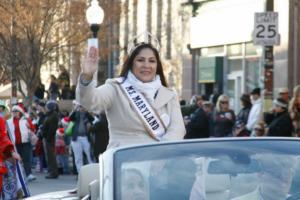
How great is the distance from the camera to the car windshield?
5688 mm

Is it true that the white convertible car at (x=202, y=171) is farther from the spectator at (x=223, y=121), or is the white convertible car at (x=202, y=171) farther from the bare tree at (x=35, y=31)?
the bare tree at (x=35, y=31)

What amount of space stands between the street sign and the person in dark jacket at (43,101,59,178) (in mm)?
5895

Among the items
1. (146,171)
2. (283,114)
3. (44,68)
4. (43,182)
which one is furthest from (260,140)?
(44,68)

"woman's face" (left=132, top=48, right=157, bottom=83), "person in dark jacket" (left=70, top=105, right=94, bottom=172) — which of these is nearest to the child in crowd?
"person in dark jacket" (left=70, top=105, right=94, bottom=172)

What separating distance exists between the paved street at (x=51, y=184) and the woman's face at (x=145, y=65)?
10.3 metres

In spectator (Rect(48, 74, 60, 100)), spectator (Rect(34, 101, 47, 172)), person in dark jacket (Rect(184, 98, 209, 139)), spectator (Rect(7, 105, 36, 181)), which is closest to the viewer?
person in dark jacket (Rect(184, 98, 209, 139))

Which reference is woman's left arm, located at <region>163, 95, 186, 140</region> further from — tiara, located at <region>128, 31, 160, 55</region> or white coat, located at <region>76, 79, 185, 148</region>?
tiara, located at <region>128, 31, 160, 55</region>

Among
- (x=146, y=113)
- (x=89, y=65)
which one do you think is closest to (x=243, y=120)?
(x=146, y=113)

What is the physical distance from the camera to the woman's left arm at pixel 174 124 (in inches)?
312

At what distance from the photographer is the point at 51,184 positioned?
2081cm

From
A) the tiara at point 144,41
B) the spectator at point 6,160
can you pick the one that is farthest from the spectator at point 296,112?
the tiara at point 144,41

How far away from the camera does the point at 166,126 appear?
7.93 m

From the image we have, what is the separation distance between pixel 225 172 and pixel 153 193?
1.36 ft

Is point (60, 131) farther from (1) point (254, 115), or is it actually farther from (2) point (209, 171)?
(2) point (209, 171)
